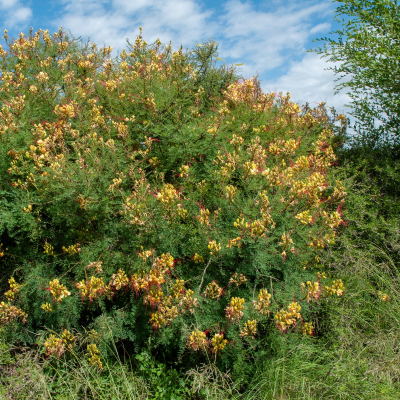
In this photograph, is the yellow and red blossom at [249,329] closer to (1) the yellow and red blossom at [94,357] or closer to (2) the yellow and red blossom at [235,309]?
(2) the yellow and red blossom at [235,309]

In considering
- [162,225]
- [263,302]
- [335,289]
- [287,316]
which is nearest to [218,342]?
[263,302]

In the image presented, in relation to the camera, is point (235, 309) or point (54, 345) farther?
point (54, 345)

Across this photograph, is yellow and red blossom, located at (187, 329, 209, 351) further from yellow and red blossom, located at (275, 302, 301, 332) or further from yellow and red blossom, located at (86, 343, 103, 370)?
yellow and red blossom, located at (86, 343, 103, 370)

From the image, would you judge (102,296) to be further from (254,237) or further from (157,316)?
(254,237)

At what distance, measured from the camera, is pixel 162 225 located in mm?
3084

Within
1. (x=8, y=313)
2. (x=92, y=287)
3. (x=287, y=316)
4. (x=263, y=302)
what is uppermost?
(x=92, y=287)

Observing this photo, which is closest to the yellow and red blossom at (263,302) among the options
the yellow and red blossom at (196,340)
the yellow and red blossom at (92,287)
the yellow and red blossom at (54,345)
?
the yellow and red blossom at (196,340)

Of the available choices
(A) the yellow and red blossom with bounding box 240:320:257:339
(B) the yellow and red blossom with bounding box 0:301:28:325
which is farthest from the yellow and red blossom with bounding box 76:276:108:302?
(A) the yellow and red blossom with bounding box 240:320:257:339

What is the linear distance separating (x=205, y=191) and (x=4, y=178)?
229 cm

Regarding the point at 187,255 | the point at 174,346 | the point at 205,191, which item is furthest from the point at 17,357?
the point at 205,191

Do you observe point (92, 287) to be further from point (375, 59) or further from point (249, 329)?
point (375, 59)

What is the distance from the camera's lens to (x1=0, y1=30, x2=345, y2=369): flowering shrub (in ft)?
9.86

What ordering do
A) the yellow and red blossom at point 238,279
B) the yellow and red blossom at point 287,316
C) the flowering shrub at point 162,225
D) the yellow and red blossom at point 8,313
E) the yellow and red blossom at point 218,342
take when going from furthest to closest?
the yellow and red blossom at point 8,313, the yellow and red blossom at point 238,279, the flowering shrub at point 162,225, the yellow and red blossom at point 218,342, the yellow and red blossom at point 287,316

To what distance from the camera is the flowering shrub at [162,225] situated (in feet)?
9.86
